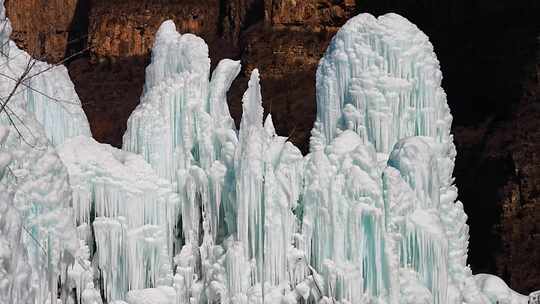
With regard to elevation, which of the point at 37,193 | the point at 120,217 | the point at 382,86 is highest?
the point at 382,86

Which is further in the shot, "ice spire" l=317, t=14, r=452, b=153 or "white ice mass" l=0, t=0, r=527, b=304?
"ice spire" l=317, t=14, r=452, b=153

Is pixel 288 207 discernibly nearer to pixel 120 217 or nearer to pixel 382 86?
pixel 120 217

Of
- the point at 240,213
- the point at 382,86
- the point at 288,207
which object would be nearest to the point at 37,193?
the point at 240,213

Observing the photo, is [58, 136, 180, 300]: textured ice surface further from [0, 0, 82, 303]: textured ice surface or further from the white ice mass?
[0, 0, 82, 303]: textured ice surface

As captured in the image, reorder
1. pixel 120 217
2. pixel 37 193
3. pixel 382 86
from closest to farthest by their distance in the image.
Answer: pixel 37 193, pixel 120 217, pixel 382 86

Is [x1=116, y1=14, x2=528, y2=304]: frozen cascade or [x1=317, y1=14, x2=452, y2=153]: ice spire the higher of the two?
[x1=317, y1=14, x2=452, y2=153]: ice spire

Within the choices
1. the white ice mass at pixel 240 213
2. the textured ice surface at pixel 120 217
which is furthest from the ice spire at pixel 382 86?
the textured ice surface at pixel 120 217

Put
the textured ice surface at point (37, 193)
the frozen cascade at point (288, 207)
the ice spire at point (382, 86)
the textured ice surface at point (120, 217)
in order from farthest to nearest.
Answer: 1. the ice spire at point (382, 86)
2. the frozen cascade at point (288, 207)
3. the textured ice surface at point (120, 217)
4. the textured ice surface at point (37, 193)

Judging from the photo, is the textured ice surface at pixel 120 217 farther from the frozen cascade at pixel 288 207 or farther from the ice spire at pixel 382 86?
the ice spire at pixel 382 86

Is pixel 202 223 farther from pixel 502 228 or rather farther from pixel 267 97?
pixel 267 97

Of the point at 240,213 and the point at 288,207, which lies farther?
the point at 288,207

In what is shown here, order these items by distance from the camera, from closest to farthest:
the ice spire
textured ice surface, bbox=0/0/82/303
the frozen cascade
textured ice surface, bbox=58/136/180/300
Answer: textured ice surface, bbox=0/0/82/303 → textured ice surface, bbox=58/136/180/300 → the frozen cascade → the ice spire

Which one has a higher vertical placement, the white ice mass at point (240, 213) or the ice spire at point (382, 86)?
the ice spire at point (382, 86)

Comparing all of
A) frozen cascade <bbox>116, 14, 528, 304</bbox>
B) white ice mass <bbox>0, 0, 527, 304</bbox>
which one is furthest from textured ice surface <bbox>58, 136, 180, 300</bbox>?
frozen cascade <bbox>116, 14, 528, 304</bbox>
